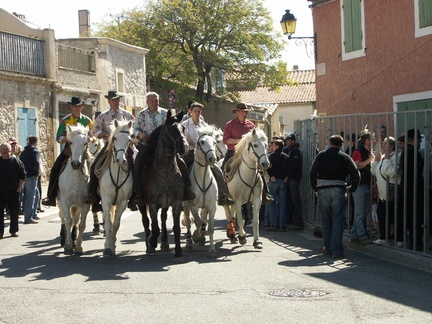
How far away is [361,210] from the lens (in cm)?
1452

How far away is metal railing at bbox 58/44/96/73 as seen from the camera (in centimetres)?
3575

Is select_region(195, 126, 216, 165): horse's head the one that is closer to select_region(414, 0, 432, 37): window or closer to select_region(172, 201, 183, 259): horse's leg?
select_region(172, 201, 183, 259): horse's leg

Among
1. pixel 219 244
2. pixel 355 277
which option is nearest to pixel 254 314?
pixel 355 277

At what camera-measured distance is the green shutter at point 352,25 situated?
23609 millimetres

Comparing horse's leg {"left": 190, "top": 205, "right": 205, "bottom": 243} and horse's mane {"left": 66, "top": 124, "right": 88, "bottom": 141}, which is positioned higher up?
horse's mane {"left": 66, "top": 124, "right": 88, "bottom": 141}

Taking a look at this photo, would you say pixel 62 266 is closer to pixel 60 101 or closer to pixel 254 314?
pixel 254 314

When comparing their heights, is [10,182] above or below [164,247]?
above

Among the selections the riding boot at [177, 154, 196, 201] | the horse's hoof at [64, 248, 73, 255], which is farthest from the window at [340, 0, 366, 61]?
the horse's hoof at [64, 248, 73, 255]

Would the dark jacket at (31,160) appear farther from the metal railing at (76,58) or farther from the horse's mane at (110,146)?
the metal railing at (76,58)

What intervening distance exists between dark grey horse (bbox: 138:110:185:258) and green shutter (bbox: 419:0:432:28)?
9.48 meters

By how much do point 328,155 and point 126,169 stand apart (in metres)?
3.15

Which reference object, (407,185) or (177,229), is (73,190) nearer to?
(177,229)

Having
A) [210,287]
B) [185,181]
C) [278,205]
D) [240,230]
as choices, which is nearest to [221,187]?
[240,230]

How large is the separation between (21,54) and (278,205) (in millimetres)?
17436
